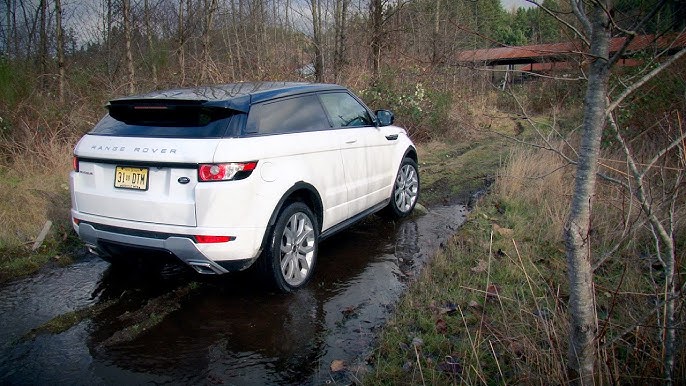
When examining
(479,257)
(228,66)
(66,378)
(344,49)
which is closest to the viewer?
(66,378)

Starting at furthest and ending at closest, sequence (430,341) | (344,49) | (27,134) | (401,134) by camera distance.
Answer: (344,49), (27,134), (401,134), (430,341)

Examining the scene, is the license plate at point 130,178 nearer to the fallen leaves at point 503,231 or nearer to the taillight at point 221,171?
the taillight at point 221,171

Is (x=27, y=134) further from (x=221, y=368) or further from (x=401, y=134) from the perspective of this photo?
(x=221, y=368)

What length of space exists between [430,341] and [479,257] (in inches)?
62.7

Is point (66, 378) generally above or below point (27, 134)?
below

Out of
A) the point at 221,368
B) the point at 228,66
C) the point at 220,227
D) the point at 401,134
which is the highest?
the point at 228,66

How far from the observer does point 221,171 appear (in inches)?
145

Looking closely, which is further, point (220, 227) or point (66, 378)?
point (220, 227)

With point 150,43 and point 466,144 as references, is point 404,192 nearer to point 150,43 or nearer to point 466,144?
point 466,144

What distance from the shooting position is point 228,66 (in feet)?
36.0

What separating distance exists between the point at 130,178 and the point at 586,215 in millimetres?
3167

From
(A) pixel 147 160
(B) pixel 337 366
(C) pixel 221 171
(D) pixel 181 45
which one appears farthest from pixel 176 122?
(D) pixel 181 45

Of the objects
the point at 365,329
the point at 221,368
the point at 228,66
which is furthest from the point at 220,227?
the point at 228,66

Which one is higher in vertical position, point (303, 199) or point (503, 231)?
point (303, 199)
